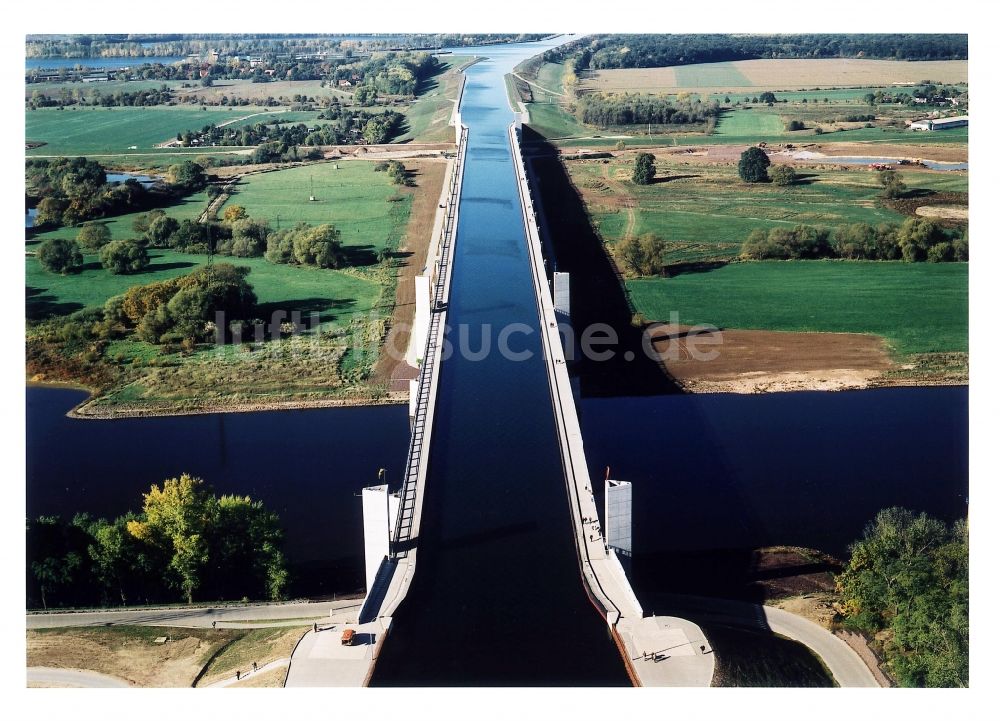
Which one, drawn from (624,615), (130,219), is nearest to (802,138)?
(130,219)

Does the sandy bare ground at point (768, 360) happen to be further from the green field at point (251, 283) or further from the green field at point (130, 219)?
the green field at point (130, 219)

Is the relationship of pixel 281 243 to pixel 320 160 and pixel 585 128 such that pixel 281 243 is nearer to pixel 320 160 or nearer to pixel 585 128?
pixel 320 160

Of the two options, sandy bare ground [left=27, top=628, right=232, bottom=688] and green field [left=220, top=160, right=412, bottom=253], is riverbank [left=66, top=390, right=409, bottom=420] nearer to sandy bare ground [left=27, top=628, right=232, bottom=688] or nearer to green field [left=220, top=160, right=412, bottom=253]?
sandy bare ground [left=27, top=628, right=232, bottom=688]

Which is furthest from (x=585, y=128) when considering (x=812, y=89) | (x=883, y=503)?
(x=883, y=503)

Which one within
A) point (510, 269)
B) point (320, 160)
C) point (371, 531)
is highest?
point (320, 160)

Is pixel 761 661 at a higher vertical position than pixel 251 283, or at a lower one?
lower

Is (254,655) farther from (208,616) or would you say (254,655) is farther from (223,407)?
(223,407)

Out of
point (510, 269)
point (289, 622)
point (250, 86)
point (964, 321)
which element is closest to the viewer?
point (289, 622)
